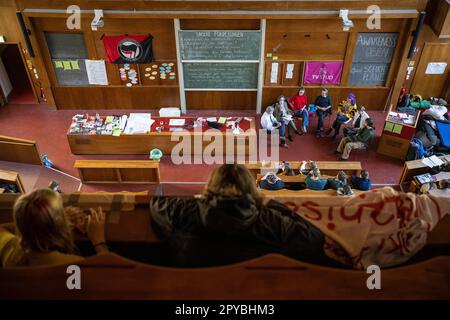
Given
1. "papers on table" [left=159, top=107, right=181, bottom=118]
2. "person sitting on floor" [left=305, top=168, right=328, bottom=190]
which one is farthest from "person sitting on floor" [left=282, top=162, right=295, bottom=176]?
"papers on table" [left=159, top=107, right=181, bottom=118]

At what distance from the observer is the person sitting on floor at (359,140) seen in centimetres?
916

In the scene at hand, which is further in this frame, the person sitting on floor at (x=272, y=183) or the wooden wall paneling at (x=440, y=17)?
the wooden wall paneling at (x=440, y=17)

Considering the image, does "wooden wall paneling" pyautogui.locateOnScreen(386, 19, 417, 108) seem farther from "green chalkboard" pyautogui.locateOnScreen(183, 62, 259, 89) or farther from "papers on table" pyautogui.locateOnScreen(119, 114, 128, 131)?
"papers on table" pyautogui.locateOnScreen(119, 114, 128, 131)

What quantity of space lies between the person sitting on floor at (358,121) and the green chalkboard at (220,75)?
8.45 feet

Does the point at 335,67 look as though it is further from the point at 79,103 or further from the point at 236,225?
the point at 236,225

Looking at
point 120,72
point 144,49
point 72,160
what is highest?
point 144,49

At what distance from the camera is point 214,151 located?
9.74 metres

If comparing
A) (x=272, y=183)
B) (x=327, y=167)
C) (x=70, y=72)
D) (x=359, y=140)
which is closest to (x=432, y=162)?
(x=359, y=140)

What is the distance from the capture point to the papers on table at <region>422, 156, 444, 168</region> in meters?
8.46

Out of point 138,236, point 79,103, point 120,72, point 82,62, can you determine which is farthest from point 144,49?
point 138,236

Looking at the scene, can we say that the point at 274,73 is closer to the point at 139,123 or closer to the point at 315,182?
the point at 139,123

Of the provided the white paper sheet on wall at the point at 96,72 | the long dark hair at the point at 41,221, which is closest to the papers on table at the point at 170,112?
the white paper sheet on wall at the point at 96,72

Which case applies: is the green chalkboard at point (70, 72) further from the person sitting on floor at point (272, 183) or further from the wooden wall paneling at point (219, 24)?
the person sitting on floor at point (272, 183)

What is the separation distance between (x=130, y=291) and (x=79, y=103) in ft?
33.3
